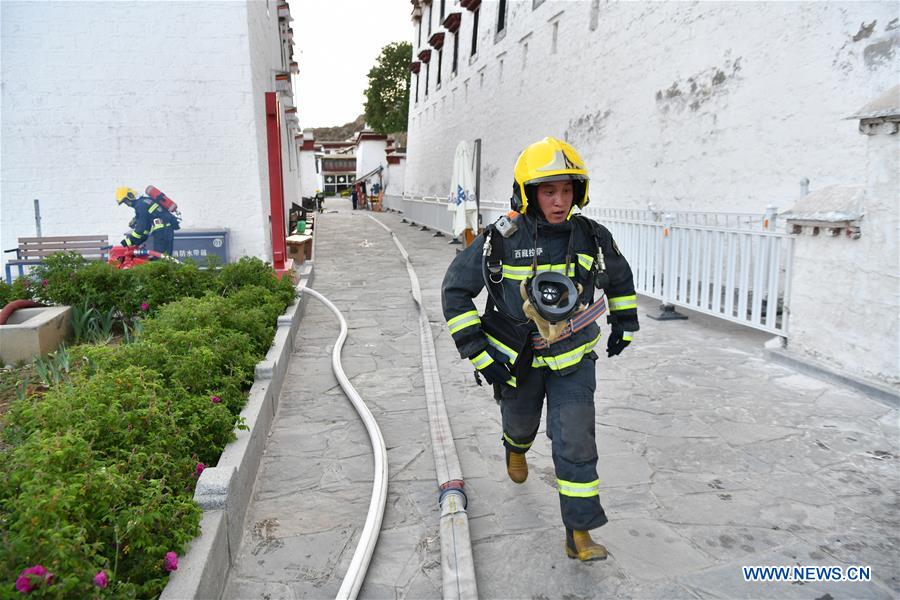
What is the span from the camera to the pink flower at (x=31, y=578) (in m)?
1.90

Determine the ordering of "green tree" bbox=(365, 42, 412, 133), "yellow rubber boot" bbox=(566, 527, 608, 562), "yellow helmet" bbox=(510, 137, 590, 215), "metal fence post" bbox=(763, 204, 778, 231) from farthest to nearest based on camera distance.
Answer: "green tree" bbox=(365, 42, 412, 133) → "metal fence post" bbox=(763, 204, 778, 231) → "yellow helmet" bbox=(510, 137, 590, 215) → "yellow rubber boot" bbox=(566, 527, 608, 562)

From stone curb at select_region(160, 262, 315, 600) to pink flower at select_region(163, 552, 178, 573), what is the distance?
28mm

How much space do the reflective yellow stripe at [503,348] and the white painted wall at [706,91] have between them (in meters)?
6.39

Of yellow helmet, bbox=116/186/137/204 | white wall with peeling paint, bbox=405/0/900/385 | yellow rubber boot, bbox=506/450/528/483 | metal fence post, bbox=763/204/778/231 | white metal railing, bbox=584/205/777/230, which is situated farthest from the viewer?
yellow helmet, bbox=116/186/137/204

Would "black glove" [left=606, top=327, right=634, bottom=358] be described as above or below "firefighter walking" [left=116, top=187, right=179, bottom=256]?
below

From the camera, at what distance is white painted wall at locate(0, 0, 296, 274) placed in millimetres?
→ 9398

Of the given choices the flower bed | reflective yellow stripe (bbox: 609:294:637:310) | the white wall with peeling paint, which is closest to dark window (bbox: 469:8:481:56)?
the white wall with peeling paint

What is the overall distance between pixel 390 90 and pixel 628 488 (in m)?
50.7

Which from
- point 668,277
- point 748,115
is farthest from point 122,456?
point 748,115

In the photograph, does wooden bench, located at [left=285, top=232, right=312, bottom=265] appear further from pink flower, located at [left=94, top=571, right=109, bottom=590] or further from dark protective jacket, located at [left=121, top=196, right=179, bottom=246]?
pink flower, located at [left=94, top=571, right=109, bottom=590]

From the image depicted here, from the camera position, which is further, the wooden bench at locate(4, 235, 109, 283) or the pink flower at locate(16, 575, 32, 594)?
the wooden bench at locate(4, 235, 109, 283)

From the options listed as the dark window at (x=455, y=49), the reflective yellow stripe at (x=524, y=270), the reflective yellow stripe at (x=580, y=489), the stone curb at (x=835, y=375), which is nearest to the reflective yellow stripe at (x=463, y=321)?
the reflective yellow stripe at (x=524, y=270)

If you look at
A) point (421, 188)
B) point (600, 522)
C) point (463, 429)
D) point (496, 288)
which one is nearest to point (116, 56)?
point (463, 429)

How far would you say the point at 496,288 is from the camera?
3148 mm
